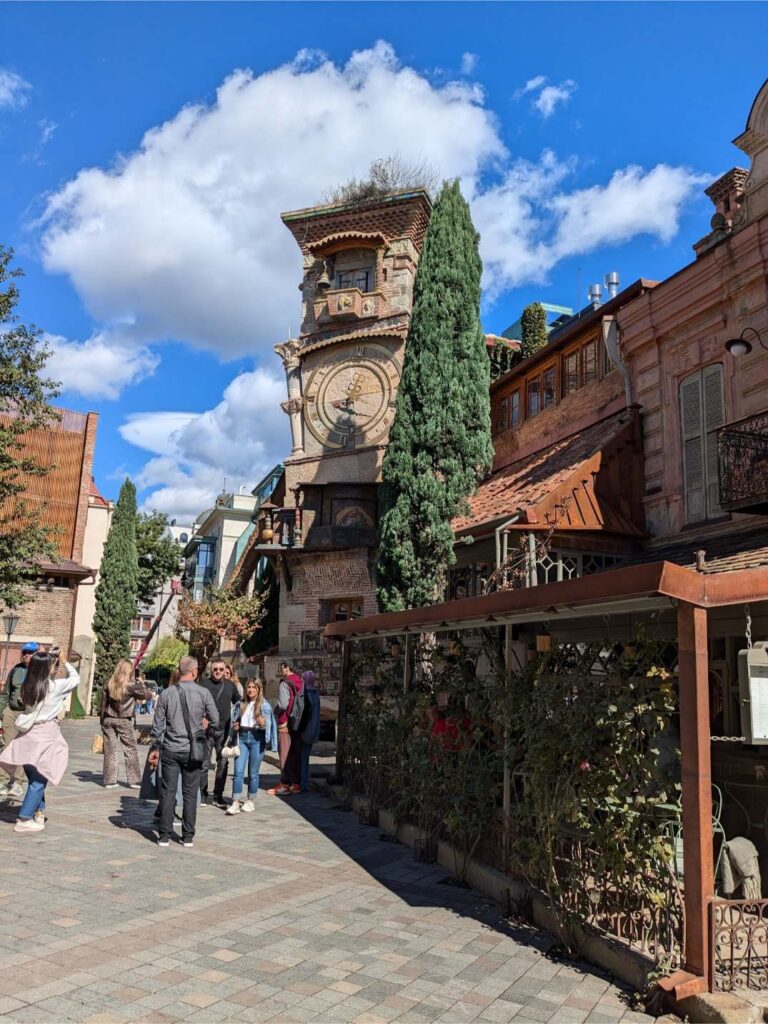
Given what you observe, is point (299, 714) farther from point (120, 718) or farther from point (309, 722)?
point (120, 718)

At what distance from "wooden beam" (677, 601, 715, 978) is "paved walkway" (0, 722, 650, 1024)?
0.57 meters

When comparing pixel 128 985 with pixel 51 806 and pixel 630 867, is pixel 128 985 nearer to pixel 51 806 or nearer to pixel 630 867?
pixel 630 867

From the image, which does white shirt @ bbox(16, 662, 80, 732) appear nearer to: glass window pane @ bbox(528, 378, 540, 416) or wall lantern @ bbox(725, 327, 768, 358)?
wall lantern @ bbox(725, 327, 768, 358)

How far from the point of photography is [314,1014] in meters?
4.25

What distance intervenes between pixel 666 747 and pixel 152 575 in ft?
117

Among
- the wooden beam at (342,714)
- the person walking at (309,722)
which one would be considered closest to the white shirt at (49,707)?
the person walking at (309,722)

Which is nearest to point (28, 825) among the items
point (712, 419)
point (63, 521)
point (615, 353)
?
point (712, 419)

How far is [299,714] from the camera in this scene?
11492 mm

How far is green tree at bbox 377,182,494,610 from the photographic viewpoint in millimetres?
15828

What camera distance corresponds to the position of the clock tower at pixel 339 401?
21531 millimetres

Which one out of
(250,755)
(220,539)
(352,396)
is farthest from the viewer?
(220,539)

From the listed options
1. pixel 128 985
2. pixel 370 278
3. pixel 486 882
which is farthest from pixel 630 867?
pixel 370 278

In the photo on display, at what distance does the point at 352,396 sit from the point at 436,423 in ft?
22.6

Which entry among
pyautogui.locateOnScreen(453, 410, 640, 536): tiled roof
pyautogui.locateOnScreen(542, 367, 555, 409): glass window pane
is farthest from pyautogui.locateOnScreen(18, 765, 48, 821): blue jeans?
pyautogui.locateOnScreen(542, 367, 555, 409): glass window pane
